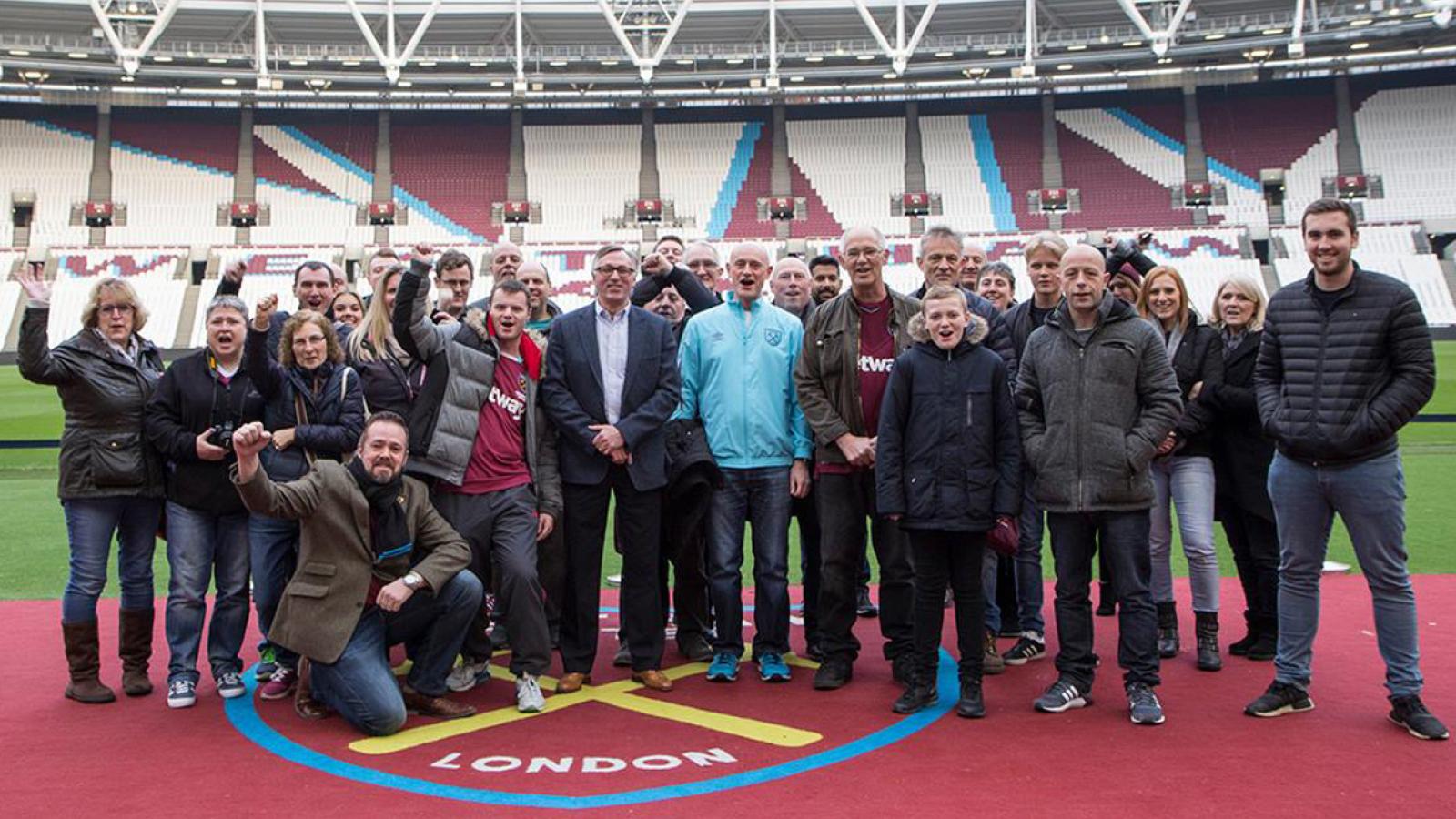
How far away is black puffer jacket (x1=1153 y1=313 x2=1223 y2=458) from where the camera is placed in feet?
18.2

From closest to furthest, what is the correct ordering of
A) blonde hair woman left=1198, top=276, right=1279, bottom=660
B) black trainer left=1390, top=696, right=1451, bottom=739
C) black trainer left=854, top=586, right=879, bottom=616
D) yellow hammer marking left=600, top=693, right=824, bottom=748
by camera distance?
black trainer left=1390, top=696, right=1451, bottom=739 < yellow hammer marking left=600, top=693, right=824, bottom=748 < blonde hair woman left=1198, top=276, right=1279, bottom=660 < black trainer left=854, top=586, right=879, bottom=616

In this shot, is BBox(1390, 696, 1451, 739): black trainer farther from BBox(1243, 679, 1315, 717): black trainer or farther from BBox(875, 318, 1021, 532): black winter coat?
BBox(875, 318, 1021, 532): black winter coat

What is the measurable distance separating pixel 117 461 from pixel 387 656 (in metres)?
1.64

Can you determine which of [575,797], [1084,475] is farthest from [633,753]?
[1084,475]

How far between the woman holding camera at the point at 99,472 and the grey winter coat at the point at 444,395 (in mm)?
1358

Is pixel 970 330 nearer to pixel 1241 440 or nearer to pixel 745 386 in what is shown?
pixel 745 386

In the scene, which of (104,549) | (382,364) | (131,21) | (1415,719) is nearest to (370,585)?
(382,364)

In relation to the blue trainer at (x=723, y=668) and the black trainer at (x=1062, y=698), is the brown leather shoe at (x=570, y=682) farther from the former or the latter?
the black trainer at (x=1062, y=698)

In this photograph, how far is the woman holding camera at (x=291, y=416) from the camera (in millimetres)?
5102

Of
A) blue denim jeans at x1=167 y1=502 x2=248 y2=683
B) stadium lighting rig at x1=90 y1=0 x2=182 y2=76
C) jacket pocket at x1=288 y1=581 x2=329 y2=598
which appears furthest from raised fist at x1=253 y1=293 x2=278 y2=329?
stadium lighting rig at x1=90 y1=0 x2=182 y2=76

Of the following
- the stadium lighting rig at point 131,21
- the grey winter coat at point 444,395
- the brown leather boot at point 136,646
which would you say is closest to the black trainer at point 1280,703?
the grey winter coat at point 444,395

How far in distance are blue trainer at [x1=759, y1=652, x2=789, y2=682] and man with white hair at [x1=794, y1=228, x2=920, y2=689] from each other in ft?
0.53

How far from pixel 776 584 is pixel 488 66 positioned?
35112 mm

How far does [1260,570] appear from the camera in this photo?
5.77 m
